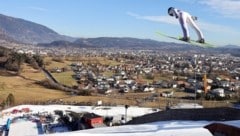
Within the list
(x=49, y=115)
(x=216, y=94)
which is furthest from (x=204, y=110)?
(x=216, y=94)

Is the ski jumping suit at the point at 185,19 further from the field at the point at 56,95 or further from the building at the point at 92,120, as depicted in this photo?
the field at the point at 56,95

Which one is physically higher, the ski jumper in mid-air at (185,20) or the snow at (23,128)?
the ski jumper in mid-air at (185,20)

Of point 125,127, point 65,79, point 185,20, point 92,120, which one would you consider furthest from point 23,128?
point 65,79

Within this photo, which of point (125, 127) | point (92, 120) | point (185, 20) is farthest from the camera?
point (92, 120)

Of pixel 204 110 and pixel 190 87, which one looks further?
pixel 190 87

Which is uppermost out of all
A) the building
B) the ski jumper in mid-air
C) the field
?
the ski jumper in mid-air

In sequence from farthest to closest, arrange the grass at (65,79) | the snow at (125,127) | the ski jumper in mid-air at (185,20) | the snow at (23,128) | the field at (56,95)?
the grass at (65,79)
the field at (56,95)
the snow at (23,128)
the ski jumper in mid-air at (185,20)
the snow at (125,127)

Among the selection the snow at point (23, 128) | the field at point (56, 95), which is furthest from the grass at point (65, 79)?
the snow at point (23, 128)

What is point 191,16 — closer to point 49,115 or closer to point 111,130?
point 111,130

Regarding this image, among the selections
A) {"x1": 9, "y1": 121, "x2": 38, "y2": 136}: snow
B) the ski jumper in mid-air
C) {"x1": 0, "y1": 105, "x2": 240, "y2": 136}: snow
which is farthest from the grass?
the ski jumper in mid-air

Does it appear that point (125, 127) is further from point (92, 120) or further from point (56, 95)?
point (56, 95)

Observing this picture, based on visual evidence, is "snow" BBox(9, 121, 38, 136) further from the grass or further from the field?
the grass
